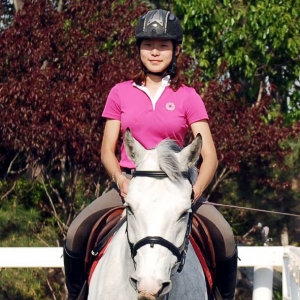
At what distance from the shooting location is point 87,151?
11.1m

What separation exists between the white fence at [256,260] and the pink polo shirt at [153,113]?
3876 millimetres

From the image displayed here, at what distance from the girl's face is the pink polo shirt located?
0.15m

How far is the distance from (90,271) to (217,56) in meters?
8.04

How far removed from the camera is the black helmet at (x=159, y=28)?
231 inches

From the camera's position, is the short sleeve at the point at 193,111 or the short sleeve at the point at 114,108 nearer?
the short sleeve at the point at 193,111

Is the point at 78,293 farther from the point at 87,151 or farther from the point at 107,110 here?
the point at 87,151

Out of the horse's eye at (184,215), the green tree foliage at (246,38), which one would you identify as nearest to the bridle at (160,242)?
the horse's eye at (184,215)

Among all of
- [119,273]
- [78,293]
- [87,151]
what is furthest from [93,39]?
[119,273]

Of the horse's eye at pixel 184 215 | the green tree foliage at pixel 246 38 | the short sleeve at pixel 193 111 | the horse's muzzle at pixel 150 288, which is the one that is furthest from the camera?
the green tree foliage at pixel 246 38

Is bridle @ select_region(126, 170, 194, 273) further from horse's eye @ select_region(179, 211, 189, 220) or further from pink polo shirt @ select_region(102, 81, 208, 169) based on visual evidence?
pink polo shirt @ select_region(102, 81, 208, 169)

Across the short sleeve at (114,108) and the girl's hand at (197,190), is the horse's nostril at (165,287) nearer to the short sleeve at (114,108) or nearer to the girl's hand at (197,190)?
the girl's hand at (197,190)

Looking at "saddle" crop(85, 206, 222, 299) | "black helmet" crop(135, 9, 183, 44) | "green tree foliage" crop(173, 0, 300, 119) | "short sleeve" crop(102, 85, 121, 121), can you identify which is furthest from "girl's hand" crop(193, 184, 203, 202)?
"green tree foliage" crop(173, 0, 300, 119)

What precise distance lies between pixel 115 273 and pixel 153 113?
974 mm

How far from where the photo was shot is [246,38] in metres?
13.5
